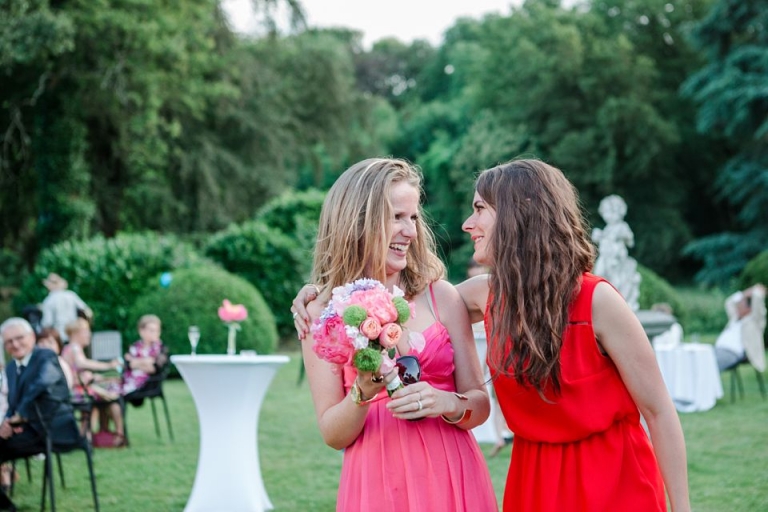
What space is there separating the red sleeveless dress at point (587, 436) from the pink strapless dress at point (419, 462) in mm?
270

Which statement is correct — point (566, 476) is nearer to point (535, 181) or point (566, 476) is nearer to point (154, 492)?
point (535, 181)

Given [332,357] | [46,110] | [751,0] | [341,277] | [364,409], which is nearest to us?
[332,357]

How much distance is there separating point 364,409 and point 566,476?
58cm

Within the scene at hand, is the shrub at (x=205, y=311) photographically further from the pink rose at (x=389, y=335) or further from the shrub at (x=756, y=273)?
the pink rose at (x=389, y=335)

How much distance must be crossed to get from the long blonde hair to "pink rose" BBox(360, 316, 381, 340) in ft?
1.32

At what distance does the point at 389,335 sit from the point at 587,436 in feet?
2.02

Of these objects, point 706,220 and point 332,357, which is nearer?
point 332,357

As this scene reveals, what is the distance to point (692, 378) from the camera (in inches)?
492

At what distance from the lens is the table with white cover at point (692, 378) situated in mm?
12438

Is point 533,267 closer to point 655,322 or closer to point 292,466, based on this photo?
point 292,466

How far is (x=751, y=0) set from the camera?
29672mm

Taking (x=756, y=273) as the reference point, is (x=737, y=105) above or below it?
above

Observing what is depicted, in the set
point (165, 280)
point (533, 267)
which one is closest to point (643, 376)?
point (533, 267)

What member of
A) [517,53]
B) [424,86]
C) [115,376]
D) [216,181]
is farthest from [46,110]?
[424,86]
